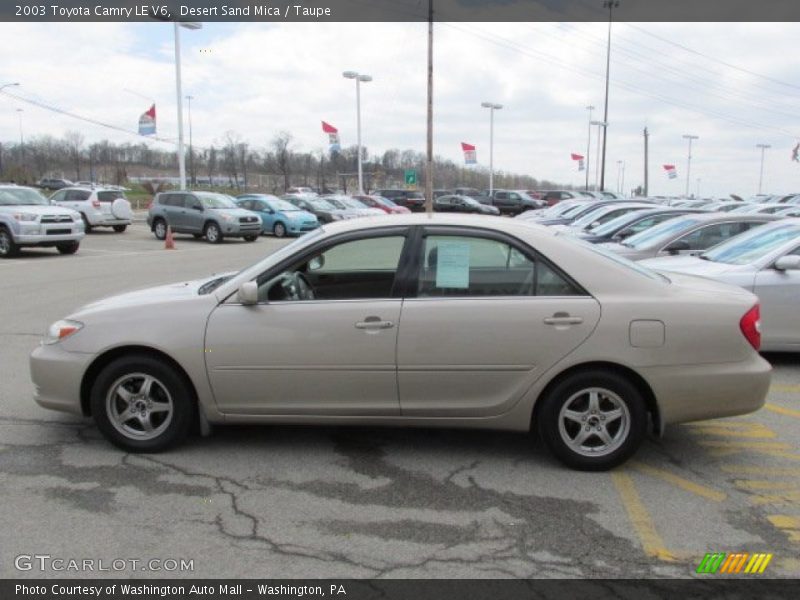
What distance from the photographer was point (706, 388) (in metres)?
4.14

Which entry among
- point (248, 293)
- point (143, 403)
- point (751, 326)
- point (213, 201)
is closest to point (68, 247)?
point (213, 201)

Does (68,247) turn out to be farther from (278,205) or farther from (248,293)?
(248,293)

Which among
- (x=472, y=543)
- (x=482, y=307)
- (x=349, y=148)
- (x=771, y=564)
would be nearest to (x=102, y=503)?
(x=472, y=543)

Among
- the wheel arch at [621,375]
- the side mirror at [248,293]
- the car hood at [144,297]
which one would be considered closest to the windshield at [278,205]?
the car hood at [144,297]

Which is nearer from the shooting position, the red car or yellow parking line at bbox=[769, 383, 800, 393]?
Result: yellow parking line at bbox=[769, 383, 800, 393]

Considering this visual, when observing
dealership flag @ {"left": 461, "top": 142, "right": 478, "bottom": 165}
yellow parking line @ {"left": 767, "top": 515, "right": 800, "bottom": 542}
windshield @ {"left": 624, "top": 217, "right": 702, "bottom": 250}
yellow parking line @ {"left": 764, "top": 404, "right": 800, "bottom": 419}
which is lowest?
yellow parking line @ {"left": 767, "top": 515, "right": 800, "bottom": 542}

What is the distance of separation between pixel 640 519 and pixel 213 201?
23434mm

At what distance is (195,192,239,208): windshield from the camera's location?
81.3 feet

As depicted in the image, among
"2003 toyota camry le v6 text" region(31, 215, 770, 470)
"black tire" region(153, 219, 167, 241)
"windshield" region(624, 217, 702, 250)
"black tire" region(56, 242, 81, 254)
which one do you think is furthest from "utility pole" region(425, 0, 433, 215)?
"2003 toyota camry le v6 text" region(31, 215, 770, 470)

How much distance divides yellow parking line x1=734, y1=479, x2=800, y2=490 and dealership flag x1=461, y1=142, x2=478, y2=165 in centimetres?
4774

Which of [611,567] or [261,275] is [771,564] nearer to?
[611,567]

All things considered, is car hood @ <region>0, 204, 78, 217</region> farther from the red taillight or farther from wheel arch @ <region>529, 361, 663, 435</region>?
the red taillight

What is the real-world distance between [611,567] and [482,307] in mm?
1643

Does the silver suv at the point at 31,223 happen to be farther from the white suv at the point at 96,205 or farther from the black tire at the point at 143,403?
the black tire at the point at 143,403
